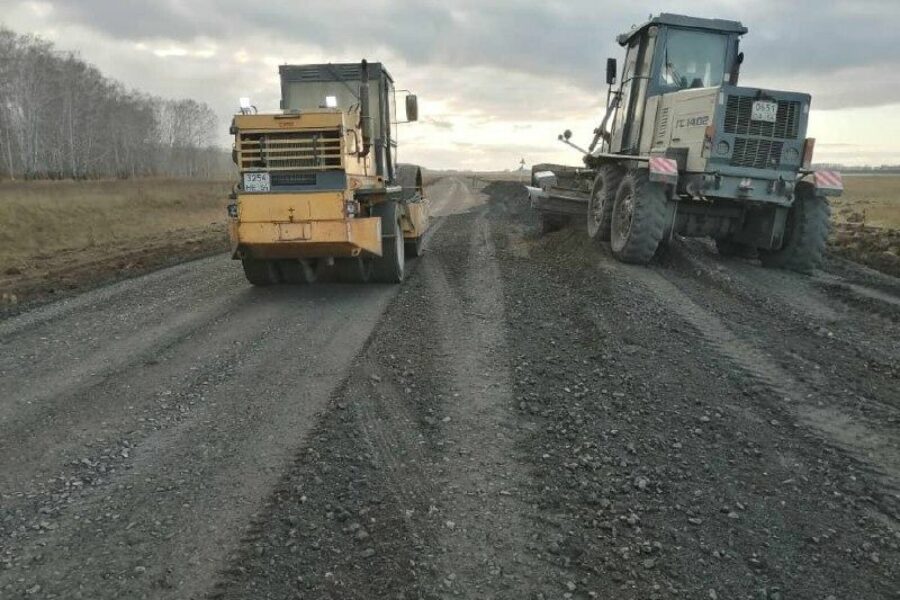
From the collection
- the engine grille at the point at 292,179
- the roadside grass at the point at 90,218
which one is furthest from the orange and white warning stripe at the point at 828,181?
the roadside grass at the point at 90,218

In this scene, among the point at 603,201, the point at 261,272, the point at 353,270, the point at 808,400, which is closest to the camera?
the point at 808,400

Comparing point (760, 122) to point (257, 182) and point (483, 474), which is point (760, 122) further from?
point (483, 474)

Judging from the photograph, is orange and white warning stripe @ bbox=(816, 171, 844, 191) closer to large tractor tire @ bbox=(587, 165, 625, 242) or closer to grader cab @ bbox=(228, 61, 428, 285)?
large tractor tire @ bbox=(587, 165, 625, 242)

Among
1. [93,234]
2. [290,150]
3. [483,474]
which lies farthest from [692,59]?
[93,234]

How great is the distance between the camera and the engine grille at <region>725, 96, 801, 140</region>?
9.11m

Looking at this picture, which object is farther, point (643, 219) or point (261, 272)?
point (643, 219)

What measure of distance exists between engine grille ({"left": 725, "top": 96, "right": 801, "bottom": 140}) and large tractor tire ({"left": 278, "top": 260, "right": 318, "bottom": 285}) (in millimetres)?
6315

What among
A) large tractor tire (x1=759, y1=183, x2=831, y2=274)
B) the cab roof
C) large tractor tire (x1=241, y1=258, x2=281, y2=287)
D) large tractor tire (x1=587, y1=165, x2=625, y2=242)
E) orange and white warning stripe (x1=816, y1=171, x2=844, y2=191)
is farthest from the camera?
large tractor tire (x1=587, y1=165, x2=625, y2=242)

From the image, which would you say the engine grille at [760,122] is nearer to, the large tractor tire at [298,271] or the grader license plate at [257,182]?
the large tractor tire at [298,271]

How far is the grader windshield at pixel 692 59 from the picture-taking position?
34.8ft

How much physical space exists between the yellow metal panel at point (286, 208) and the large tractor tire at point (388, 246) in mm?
1177

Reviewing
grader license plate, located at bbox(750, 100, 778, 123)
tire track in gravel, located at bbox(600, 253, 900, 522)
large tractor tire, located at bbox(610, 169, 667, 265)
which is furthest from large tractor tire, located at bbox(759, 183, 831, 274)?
tire track in gravel, located at bbox(600, 253, 900, 522)

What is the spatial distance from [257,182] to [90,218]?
58.3ft

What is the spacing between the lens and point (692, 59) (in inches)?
423
